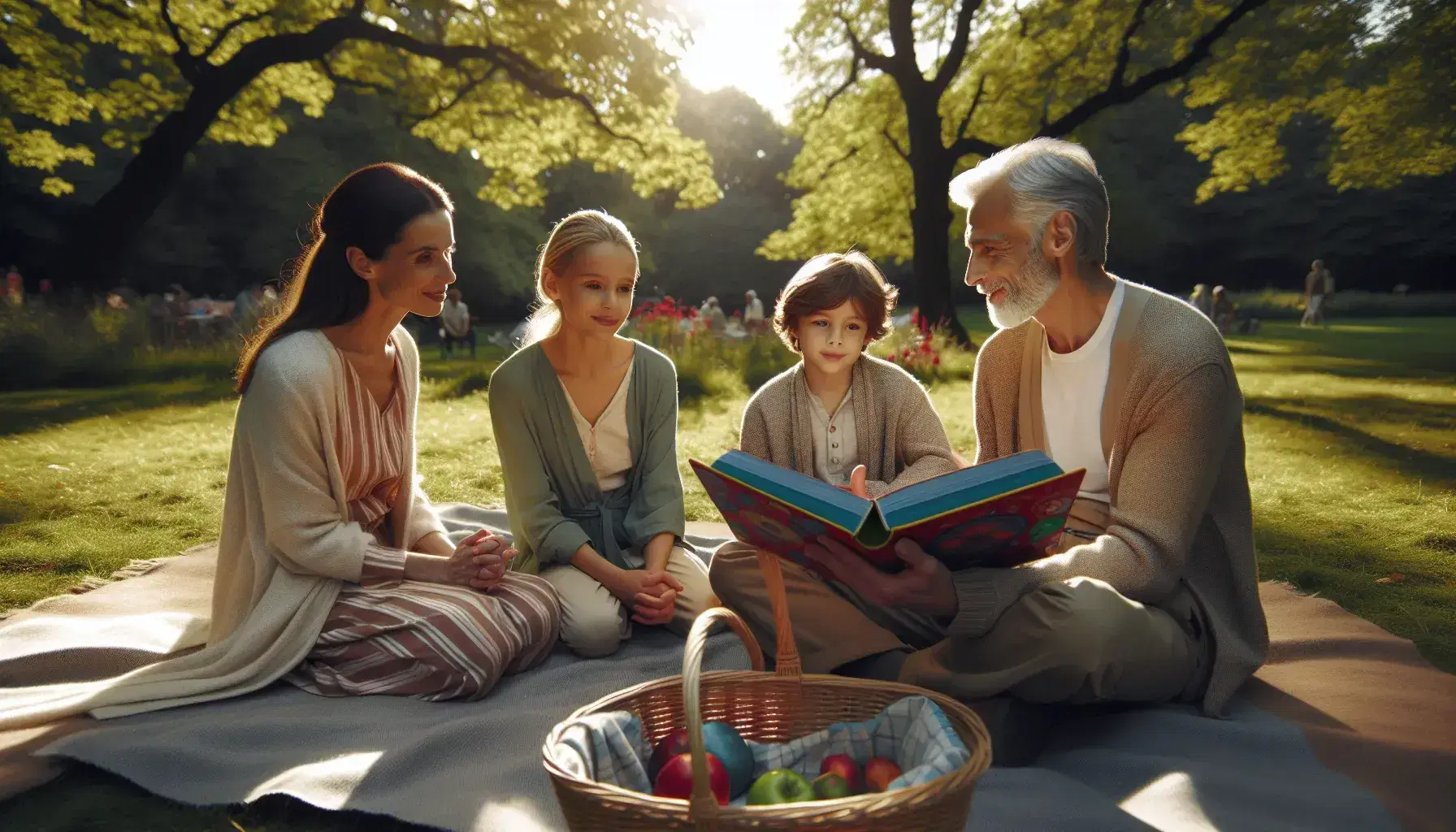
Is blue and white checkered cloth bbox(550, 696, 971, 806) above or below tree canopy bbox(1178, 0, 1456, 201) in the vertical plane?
below

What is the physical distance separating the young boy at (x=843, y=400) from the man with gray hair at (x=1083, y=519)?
0.39 meters

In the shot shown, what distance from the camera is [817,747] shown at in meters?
2.27

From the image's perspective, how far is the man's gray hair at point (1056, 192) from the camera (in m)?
2.88

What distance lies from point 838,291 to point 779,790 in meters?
1.90

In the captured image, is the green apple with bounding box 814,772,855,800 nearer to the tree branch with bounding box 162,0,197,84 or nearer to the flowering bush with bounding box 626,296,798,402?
the flowering bush with bounding box 626,296,798,402

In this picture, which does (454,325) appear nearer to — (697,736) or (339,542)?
(339,542)

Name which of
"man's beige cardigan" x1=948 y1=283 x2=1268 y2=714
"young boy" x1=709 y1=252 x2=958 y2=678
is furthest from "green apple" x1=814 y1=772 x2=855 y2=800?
"young boy" x1=709 y1=252 x2=958 y2=678

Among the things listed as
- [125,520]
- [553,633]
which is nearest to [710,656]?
[553,633]

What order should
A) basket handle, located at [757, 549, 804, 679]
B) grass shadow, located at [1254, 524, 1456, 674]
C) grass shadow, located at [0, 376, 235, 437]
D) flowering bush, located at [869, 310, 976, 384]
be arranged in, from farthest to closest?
flowering bush, located at [869, 310, 976, 384] < grass shadow, located at [0, 376, 235, 437] < grass shadow, located at [1254, 524, 1456, 674] < basket handle, located at [757, 549, 804, 679]

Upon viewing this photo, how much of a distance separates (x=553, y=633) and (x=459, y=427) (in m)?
6.14

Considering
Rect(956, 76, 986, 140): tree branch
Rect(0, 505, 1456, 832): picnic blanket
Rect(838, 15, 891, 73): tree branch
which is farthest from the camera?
Rect(956, 76, 986, 140): tree branch

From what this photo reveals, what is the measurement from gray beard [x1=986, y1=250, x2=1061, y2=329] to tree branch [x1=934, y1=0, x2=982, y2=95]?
13997 millimetres

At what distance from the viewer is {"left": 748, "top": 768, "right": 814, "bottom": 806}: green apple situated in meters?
1.94

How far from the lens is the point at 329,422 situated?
310 centimetres
